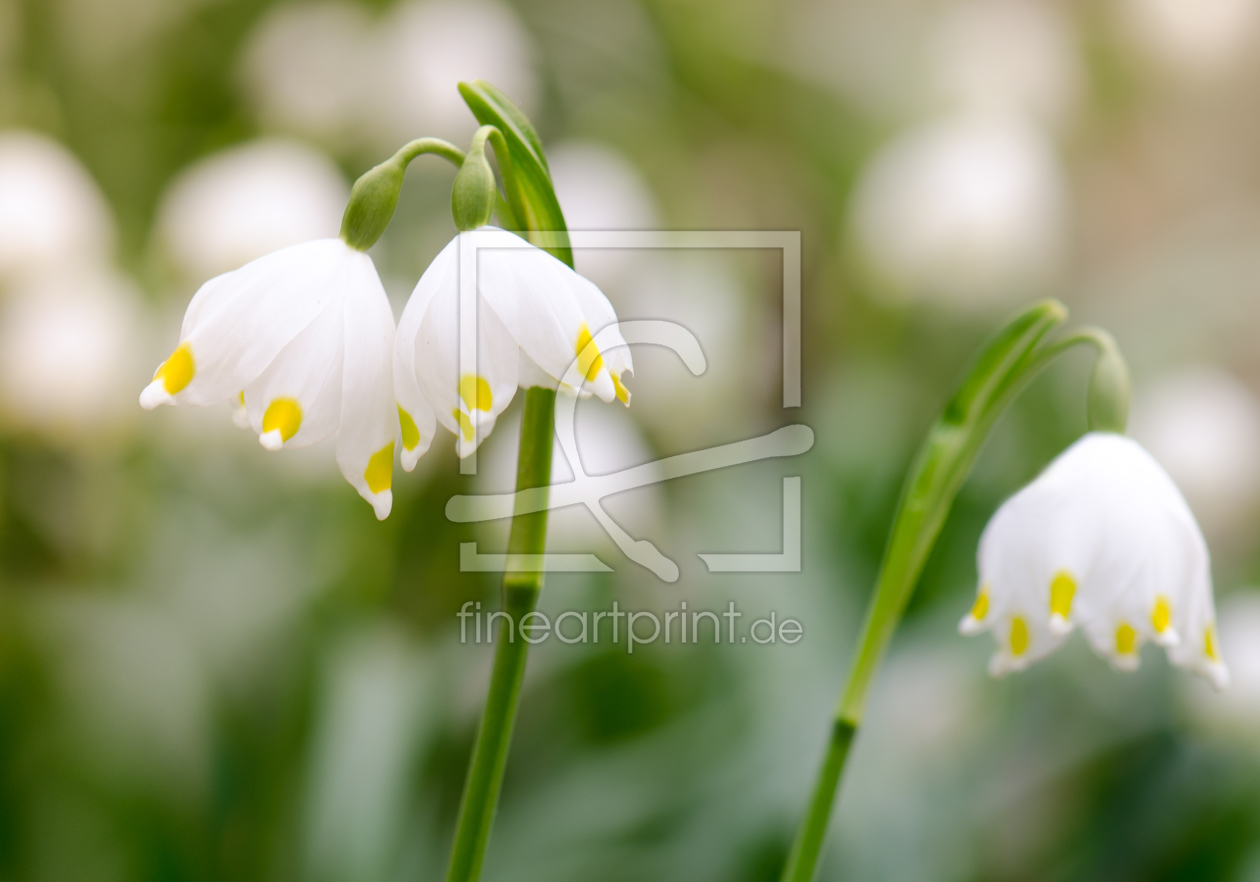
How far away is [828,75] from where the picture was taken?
84.7 inches

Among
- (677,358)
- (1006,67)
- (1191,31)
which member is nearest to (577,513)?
(677,358)

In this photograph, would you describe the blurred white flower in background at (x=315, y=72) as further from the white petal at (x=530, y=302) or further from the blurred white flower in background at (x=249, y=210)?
the white petal at (x=530, y=302)

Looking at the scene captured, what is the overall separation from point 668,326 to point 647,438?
0.58 feet

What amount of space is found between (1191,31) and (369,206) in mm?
2045

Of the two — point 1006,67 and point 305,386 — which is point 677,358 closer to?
point 1006,67

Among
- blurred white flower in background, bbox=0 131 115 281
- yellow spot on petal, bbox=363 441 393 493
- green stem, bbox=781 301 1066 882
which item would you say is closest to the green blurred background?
blurred white flower in background, bbox=0 131 115 281

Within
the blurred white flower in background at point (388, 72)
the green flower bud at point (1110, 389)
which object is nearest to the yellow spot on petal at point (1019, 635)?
the green flower bud at point (1110, 389)

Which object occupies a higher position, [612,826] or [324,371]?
[324,371]

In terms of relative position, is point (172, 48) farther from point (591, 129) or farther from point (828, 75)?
point (828, 75)

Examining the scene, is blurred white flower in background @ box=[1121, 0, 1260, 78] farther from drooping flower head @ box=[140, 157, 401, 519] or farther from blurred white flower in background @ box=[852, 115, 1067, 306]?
drooping flower head @ box=[140, 157, 401, 519]

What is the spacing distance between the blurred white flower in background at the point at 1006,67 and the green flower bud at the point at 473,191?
5.44ft

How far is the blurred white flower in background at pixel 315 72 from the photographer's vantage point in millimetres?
1585

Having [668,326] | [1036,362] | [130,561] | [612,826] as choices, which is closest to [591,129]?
[668,326]

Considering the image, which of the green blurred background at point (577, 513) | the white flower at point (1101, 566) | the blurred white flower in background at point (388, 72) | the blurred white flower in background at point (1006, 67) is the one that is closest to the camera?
the white flower at point (1101, 566)
